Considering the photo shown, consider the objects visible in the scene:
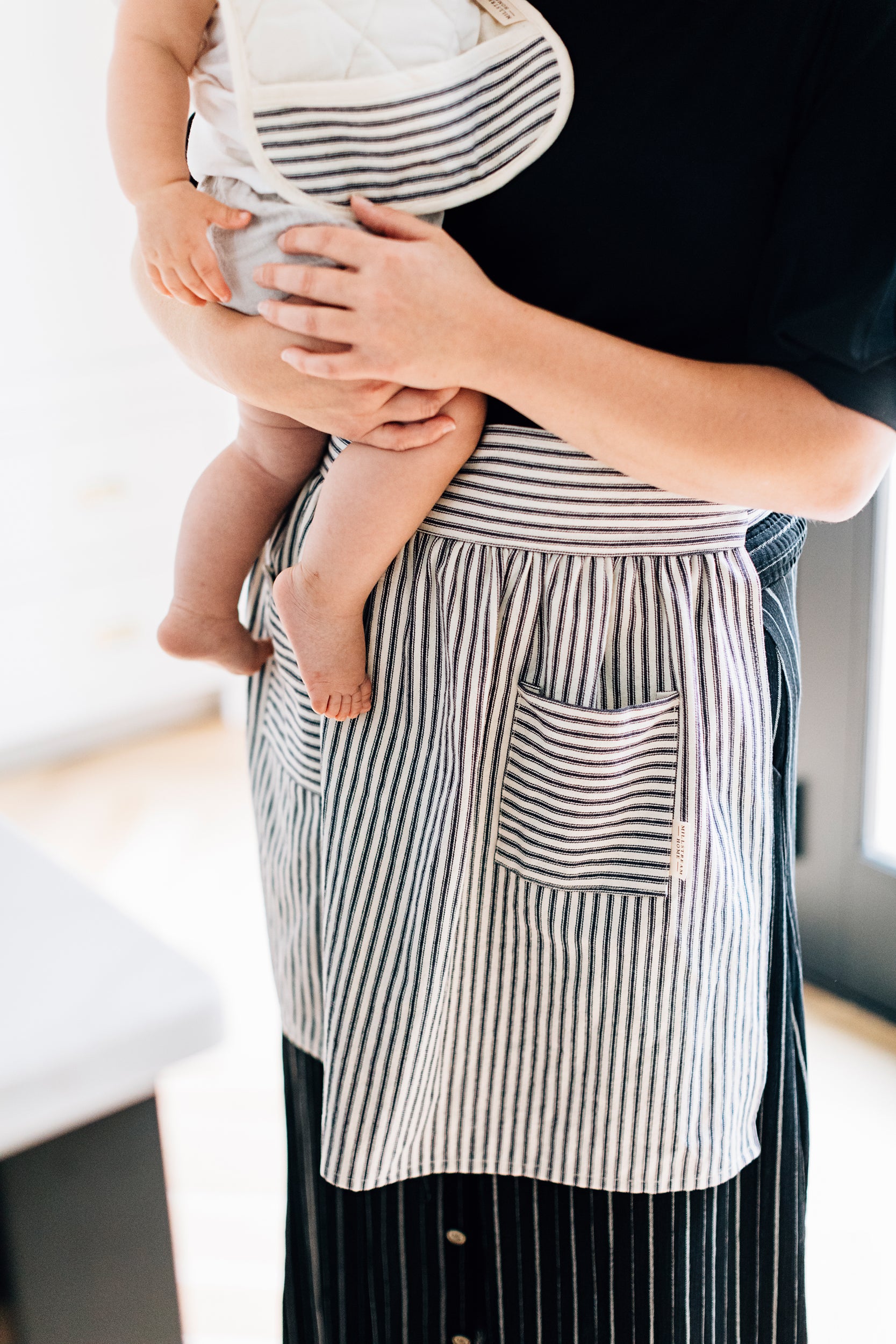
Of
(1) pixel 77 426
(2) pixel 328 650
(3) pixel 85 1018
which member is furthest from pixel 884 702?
(1) pixel 77 426

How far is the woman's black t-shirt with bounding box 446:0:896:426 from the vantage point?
2.34ft

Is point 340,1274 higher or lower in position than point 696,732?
lower

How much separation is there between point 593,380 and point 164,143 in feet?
1.21

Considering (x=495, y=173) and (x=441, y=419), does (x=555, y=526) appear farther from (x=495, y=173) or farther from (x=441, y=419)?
(x=495, y=173)

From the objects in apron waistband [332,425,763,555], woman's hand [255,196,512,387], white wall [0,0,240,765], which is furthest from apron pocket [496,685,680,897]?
white wall [0,0,240,765]

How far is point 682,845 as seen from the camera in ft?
2.74

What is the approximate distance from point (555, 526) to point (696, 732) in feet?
0.55

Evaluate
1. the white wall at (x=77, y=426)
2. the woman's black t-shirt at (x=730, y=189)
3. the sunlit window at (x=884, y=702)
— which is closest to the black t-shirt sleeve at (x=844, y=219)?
the woman's black t-shirt at (x=730, y=189)

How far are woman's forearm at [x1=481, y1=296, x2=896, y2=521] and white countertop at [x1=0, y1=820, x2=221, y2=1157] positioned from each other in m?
0.43

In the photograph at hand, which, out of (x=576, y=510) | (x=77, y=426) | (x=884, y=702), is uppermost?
(x=576, y=510)

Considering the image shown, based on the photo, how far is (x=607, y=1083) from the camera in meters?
0.89

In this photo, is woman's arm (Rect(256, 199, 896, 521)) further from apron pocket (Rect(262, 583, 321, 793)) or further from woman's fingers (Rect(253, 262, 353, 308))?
apron pocket (Rect(262, 583, 321, 793))

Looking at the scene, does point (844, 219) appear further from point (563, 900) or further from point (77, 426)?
point (77, 426)

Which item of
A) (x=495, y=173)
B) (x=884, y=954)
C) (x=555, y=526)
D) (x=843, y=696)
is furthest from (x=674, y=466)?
(x=884, y=954)
